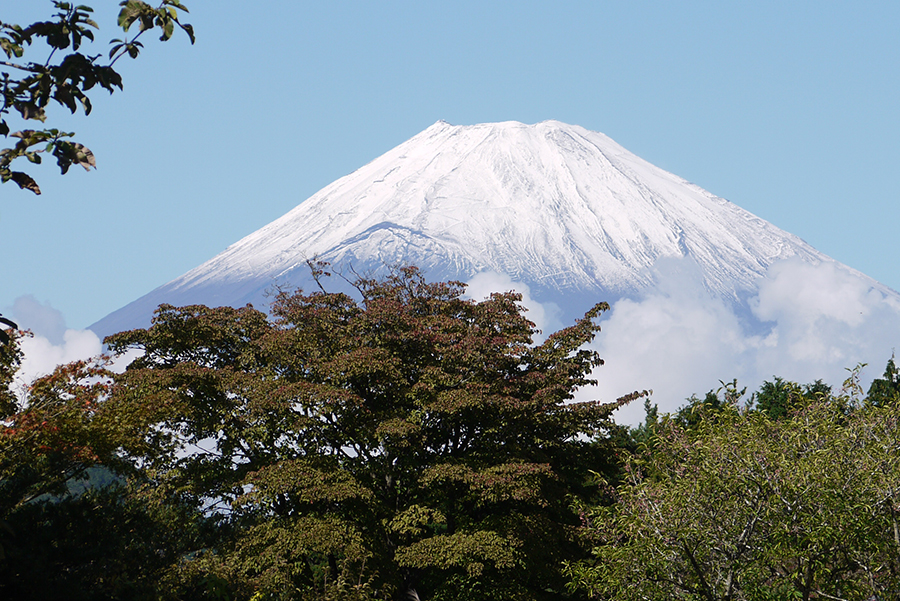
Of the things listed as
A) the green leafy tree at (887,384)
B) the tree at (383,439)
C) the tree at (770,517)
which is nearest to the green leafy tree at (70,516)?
the tree at (383,439)

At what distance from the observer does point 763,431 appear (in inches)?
436

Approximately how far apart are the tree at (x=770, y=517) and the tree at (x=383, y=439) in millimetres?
6676

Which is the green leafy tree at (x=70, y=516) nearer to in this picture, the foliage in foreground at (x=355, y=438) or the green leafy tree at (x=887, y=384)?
the foliage in foreground at (x=355, y=438)

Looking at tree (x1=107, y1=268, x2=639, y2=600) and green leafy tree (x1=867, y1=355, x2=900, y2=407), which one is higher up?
tree (x1=107, y1=268, x2=639, y2=600)

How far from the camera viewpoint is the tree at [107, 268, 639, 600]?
58.7 feet

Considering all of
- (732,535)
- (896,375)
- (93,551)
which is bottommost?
(896,375)

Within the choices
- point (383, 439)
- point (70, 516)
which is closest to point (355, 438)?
point (383, 439)

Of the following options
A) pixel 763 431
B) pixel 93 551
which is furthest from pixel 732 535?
pixel 93 551

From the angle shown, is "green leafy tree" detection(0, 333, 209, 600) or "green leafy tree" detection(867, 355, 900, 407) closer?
"green leafy tree" detection(0, 333, 209, 600)

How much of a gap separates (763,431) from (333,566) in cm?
1205

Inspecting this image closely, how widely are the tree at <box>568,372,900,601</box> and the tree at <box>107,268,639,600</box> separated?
668cm

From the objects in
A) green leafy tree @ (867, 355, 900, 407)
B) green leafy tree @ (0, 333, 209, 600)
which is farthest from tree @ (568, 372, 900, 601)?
green leafy tree @ (867, 355, 900, 407)

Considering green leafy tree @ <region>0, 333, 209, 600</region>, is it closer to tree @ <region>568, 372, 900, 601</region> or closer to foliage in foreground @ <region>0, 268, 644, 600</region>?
foliage in foreground @ <region>0, 268, 644, 600</region>

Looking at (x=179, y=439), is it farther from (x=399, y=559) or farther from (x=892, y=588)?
(x=892, y=588)
